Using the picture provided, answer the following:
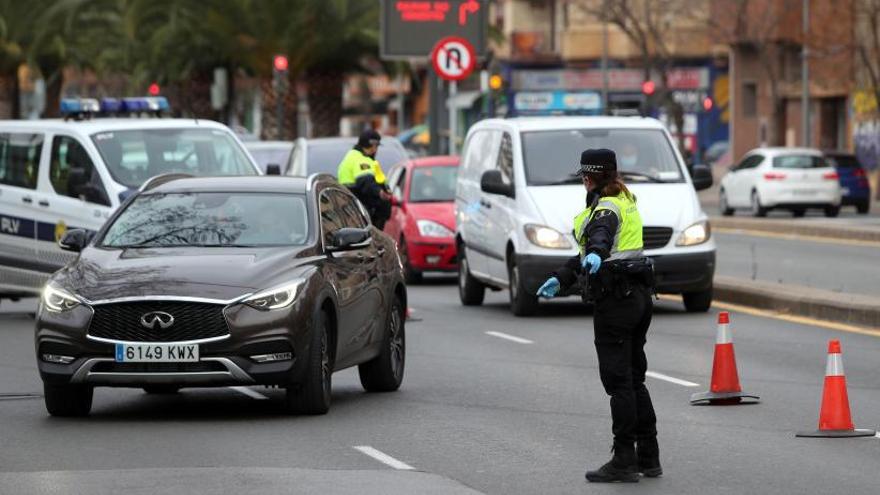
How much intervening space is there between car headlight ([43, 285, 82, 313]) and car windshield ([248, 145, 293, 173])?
22.0 meters

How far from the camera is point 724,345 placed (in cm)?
1338

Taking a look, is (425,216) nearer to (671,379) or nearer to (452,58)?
(452,58)

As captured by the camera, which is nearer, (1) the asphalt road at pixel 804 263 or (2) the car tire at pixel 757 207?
(1) the asphalt road at pixel 804 263

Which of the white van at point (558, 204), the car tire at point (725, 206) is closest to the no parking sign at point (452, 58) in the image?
the white van at point (558, 204)

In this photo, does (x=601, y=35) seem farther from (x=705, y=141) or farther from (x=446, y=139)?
(x=446, y=139)

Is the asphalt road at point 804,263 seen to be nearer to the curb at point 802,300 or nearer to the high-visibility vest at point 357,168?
the curb at point 802,300

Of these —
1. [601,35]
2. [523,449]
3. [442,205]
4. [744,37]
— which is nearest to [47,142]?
[442,205]

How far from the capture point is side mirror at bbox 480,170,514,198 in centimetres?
2139

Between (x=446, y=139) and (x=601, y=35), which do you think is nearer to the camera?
(x=446, y=139)

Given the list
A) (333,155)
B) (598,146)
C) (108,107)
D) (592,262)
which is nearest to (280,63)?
(333,155)

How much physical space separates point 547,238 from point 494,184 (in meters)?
0.91

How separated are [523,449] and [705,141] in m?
79.2

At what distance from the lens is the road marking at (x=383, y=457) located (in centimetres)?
1089

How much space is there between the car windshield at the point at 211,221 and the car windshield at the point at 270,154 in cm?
2076
